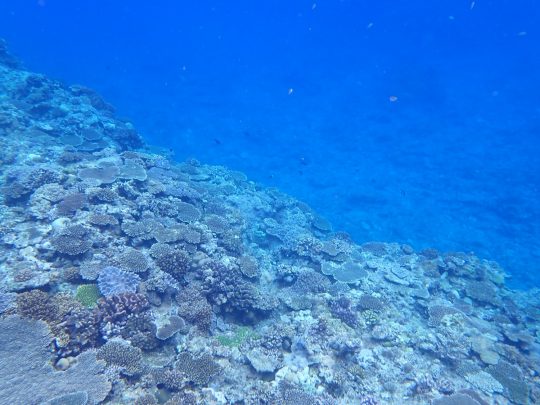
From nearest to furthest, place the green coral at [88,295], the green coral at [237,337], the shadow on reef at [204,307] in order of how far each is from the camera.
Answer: the shadow on reef at [204,307] < the green coral at [88,295] < the green coral at [237,337]

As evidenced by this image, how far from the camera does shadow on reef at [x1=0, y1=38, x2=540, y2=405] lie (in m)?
6.49

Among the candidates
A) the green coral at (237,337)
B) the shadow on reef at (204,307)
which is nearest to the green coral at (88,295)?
the shadow on reef at (204,307)

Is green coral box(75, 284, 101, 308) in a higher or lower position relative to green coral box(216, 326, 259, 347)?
lower

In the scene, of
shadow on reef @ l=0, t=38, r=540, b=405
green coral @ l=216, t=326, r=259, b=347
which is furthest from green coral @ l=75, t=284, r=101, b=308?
green coral @ l=216, t=326, r=259, b=347

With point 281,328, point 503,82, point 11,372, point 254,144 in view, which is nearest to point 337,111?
point 254,144

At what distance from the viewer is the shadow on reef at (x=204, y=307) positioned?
649 centimetres

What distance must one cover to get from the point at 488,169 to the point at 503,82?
39.1 m

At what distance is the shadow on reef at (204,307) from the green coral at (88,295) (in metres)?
0.04

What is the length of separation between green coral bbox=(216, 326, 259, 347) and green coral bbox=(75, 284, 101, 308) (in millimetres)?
3091

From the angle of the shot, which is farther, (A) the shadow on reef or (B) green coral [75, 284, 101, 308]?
(B) green coral [75, 284, 101, 308]

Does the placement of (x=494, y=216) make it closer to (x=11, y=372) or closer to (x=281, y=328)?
(x=281, y=328)

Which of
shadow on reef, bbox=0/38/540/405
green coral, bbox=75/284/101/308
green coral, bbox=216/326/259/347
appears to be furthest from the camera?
green coral, bbox=216/326/259/347

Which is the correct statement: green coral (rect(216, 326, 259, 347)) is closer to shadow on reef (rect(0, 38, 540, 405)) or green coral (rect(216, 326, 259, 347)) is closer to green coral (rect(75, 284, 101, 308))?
shadow on reef (rect(0, 38, 540, 405))

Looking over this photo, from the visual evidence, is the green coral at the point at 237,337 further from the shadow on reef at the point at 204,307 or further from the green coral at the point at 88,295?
the green coral at the point at 88,295
